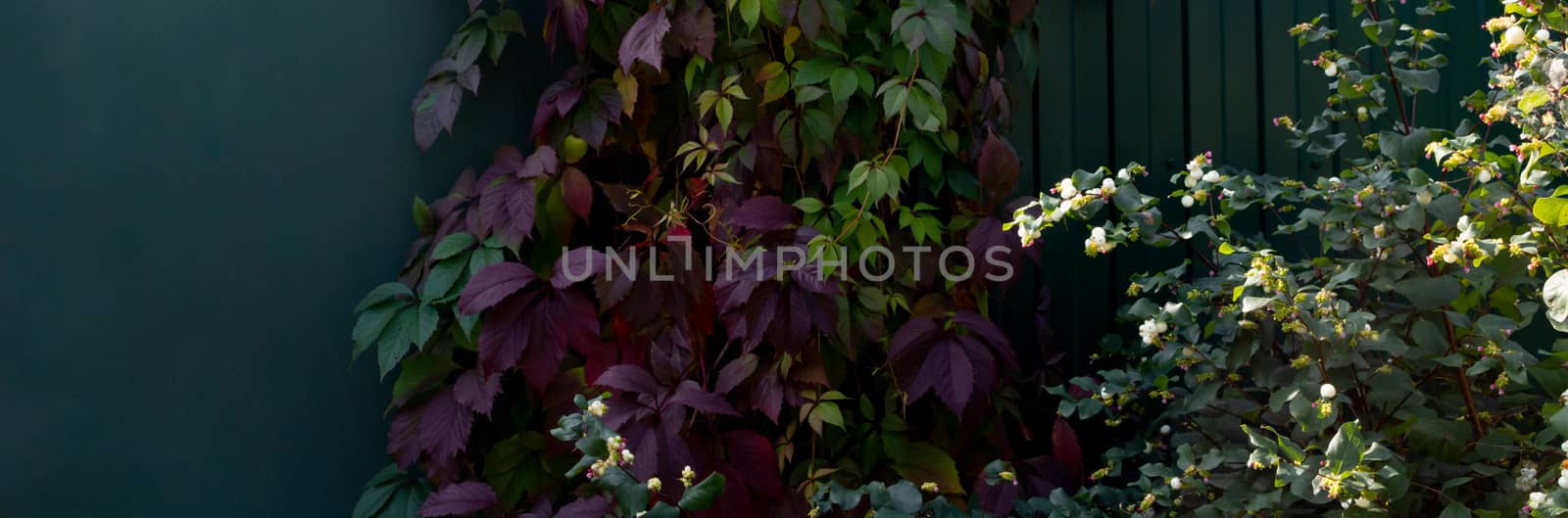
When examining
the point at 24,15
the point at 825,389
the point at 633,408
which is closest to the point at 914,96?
the point at 825,389

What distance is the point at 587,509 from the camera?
1489 millimetres

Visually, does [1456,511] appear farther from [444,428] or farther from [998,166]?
[444,428]

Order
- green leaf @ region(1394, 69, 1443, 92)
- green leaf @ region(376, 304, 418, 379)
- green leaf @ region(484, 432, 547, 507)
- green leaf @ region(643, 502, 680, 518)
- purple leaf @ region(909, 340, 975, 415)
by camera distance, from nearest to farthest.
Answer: green leaf @ region(643, 502, 680, 518), green leaf @ region(1394, 69, 1443, 92), purple leaf @ region(909, 340, 975, 415), green leaf @ region(376, 304, 418, 379), green leaf @ region(484, 432, 547, 507)

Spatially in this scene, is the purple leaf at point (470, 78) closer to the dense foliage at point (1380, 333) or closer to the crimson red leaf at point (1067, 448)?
the dense foliage at point (1380, 333)

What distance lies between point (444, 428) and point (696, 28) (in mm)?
764

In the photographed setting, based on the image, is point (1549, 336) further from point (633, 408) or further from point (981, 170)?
point (633, 408)

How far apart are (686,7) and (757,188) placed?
0.32m

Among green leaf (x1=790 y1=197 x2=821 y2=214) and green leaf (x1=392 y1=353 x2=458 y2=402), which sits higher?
green leaf (x1=790 y1=197 x2=821 y2=214)

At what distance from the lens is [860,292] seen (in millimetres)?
1704

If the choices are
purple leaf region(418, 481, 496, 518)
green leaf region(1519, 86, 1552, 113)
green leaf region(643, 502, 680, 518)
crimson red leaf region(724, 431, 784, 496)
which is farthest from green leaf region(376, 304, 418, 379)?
green leaf region(1519, 86, 1552, 113)

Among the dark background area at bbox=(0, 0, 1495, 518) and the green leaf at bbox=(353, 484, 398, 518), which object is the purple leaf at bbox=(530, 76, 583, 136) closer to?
the dark background area at bbox=(0, 0, 1495, 518)

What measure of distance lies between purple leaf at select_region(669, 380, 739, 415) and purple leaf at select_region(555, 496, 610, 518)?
192 mm

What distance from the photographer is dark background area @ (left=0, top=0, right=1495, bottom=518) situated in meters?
1.61

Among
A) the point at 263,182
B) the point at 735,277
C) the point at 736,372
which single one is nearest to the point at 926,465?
the point at 736,372
